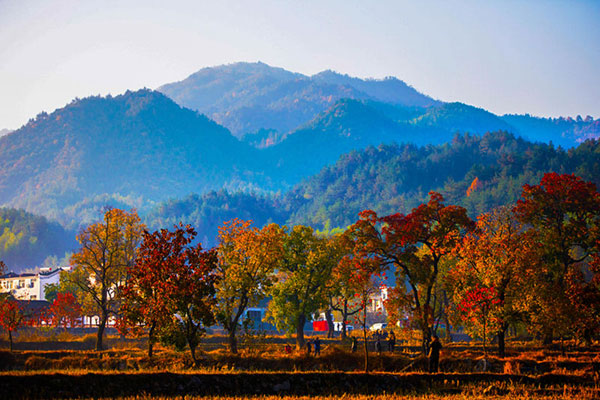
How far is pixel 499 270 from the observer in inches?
2015

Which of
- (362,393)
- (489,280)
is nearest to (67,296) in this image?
(489,280)

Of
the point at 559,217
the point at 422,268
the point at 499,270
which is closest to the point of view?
the point at 499,270

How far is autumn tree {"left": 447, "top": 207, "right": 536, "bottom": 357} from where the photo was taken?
50.3 meters

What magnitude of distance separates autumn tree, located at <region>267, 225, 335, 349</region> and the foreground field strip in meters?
39.1

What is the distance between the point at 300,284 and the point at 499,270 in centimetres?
2871

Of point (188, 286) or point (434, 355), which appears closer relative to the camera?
point (434, 355)

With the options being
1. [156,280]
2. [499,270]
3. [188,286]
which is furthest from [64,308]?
[499,270]

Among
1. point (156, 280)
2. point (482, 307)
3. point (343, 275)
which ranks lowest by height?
point (482, 307)

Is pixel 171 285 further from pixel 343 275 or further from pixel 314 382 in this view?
pixel 343 275

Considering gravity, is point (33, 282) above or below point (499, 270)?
above

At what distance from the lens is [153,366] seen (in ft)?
145

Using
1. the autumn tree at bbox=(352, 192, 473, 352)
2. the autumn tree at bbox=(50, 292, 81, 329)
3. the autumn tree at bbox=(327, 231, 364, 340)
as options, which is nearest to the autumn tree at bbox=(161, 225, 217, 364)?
the autumn tree at bbox=(327, 231, 364, 340)

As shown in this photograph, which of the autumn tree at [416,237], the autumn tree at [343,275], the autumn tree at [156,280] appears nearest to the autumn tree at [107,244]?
the autumn tree at [156,280]

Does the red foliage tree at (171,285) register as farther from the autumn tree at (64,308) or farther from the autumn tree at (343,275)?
the autumn tree at (64,308)
